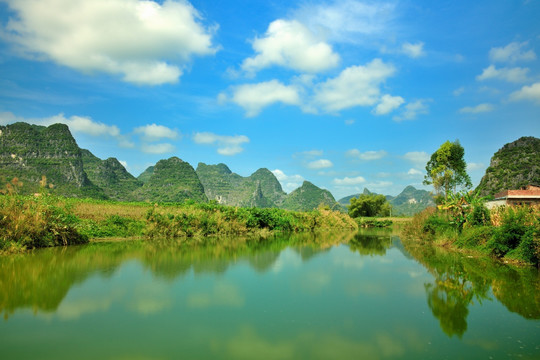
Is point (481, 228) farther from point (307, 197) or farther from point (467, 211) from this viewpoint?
point (307, 197)

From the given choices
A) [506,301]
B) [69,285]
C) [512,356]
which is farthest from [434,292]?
[69,285]

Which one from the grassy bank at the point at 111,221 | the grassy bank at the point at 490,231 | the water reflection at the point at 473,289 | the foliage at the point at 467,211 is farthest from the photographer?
the foliage at the point at 467,211

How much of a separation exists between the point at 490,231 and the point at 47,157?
80.2 meters

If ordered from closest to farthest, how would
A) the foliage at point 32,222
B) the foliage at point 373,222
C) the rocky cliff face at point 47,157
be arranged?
the foliage at point 32,222, the foliage at point 373,222, the rocky cliff face at point 47,157

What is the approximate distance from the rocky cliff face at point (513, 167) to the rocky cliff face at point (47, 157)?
229ft

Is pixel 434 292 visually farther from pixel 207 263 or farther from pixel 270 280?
pixel 207 263

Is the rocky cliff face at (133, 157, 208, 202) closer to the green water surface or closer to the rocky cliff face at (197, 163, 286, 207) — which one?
the rocky cliff face at (197, 163, 286, 207)

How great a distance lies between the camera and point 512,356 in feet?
13.1

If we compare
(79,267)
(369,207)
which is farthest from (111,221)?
(369,207)

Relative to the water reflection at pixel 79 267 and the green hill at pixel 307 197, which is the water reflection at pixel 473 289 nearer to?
the water reflection at pixel 79 267

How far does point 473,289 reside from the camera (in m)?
7.57

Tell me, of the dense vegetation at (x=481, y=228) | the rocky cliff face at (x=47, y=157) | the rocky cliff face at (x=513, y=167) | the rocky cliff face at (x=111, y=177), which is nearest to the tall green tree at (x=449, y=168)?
the dense vegetation at (x=481, y=228)

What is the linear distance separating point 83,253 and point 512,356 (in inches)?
485

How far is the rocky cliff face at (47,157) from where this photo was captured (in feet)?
202
